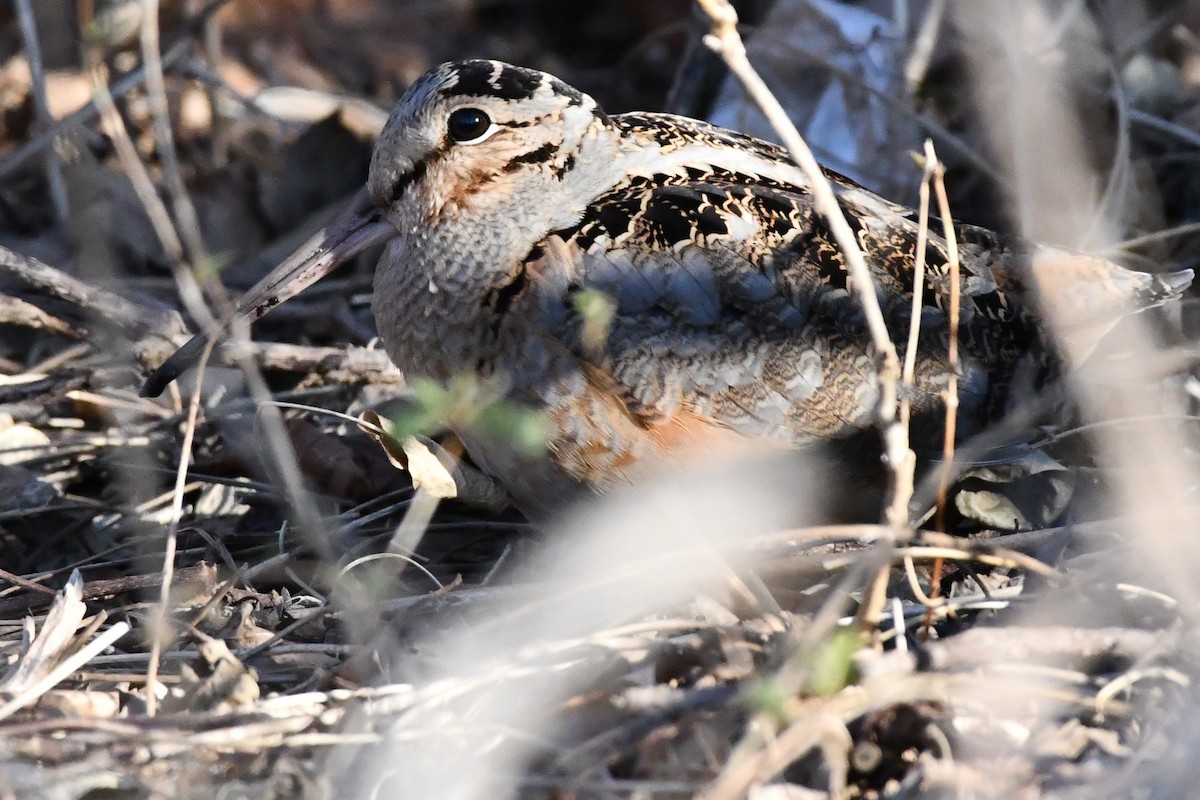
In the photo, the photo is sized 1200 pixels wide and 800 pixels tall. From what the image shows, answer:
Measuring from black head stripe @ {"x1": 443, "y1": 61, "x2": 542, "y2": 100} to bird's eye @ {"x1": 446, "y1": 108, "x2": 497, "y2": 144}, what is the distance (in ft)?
0.14

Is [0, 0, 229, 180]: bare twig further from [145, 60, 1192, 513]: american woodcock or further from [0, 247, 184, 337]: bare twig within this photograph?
[145, 60, 1192, 513]: american woodcock

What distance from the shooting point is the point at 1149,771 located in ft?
7.31

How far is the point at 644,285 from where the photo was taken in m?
3.10

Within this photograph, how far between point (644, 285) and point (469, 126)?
56 centimetres

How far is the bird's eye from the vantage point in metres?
3.25

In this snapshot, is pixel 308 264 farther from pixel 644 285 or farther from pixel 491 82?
pixel 644 285

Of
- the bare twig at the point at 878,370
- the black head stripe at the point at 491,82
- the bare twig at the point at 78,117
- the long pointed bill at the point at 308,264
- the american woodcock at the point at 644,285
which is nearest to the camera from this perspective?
the bare twig at the point at 878,370

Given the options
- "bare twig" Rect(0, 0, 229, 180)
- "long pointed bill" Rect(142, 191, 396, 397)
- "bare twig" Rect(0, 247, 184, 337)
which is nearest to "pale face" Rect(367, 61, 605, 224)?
"long pointed bill" Rect(142, 191, 396, 397)

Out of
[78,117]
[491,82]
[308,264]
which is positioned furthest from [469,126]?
[78,117]

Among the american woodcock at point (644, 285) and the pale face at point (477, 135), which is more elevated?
the pale face at point (477, 135)

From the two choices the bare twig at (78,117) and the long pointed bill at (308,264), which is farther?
the bare twig at (78,117)

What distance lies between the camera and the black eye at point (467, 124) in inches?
128

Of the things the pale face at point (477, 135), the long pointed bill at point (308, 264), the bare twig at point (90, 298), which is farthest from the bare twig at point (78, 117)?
the pale face at point (477, 135)

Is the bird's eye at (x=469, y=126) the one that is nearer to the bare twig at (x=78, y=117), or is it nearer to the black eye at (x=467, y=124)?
the black eye at (x=467, y=124)
